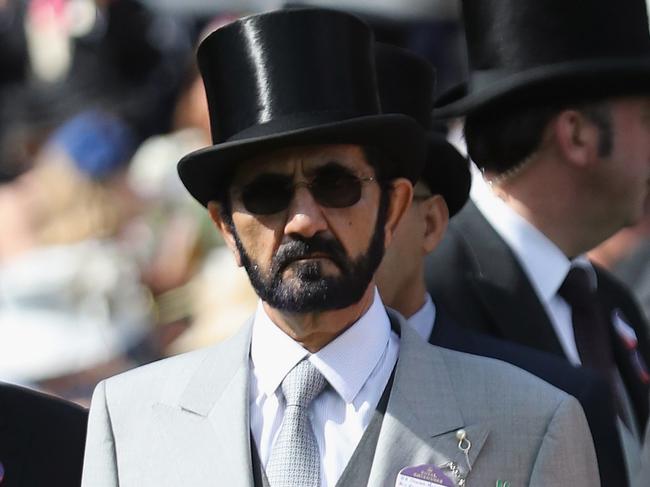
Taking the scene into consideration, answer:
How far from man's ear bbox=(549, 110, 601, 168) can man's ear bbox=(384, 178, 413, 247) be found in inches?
53.3

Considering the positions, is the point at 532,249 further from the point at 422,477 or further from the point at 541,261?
the point at 422,477

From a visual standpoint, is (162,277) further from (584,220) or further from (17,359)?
(584,220)

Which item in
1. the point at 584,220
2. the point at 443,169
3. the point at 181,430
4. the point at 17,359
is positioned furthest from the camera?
the point at 17,359

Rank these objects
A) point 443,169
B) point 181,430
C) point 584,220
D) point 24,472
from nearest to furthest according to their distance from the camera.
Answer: point 181,430, point 24,472, point 443,169, point 584,220

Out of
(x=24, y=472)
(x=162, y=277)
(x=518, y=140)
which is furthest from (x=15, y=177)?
(x=24, y=472)

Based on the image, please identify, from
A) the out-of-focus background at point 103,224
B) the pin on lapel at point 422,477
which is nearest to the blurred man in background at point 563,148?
the pin on lapel at point 422,477

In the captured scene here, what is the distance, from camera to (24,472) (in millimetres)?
4113

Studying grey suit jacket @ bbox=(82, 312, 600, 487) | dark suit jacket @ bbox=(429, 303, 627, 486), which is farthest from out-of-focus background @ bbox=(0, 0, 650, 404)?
grey suit jacket @ bbox=(82, 312, 600, 487)

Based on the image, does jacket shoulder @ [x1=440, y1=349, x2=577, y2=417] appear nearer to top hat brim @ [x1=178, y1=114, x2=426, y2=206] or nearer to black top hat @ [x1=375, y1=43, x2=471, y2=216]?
top hat brim @ [x1=178, y1=114, x2=426, y2=206]

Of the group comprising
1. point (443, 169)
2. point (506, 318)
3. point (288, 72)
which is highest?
point (288, 72)

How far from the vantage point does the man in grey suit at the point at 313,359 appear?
3.60m

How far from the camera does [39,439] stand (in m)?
4.18

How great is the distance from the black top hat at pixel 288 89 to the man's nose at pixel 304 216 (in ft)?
0.44

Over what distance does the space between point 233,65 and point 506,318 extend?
127 cm
